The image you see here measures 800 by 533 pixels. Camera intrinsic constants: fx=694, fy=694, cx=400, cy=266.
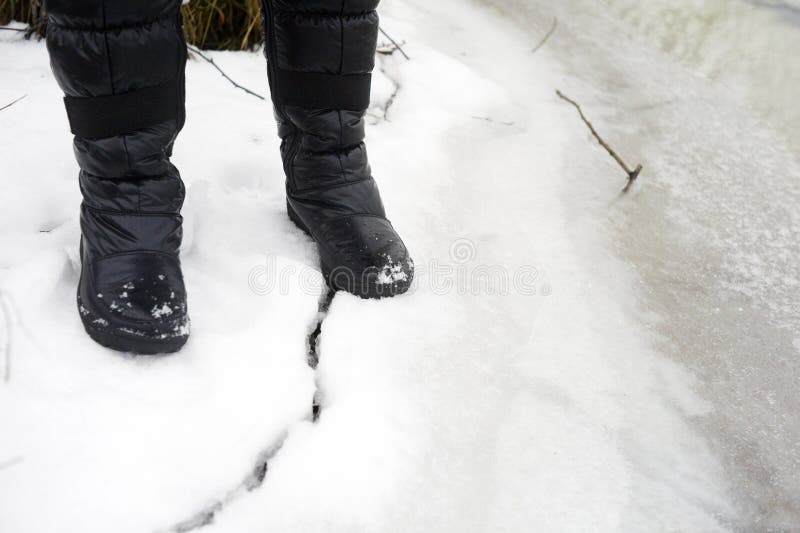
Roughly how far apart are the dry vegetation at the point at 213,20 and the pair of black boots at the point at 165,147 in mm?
749

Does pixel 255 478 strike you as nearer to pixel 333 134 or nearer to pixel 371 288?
pixel 371 288

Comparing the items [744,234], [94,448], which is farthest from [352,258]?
[744,234]

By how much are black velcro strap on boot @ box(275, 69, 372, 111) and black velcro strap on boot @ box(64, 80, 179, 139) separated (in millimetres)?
238

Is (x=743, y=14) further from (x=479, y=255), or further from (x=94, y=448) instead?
(x=94, y=448)

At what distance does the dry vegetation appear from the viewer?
1804 mm

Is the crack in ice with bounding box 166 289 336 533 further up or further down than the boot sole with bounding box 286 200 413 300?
further down

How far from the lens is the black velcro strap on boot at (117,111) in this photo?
1.02 metres

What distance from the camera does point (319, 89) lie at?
1.24 m

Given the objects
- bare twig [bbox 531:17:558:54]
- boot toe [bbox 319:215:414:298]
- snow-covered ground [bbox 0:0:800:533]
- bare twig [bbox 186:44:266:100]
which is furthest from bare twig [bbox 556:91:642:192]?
bare twig [bbox 186:44:266:100]

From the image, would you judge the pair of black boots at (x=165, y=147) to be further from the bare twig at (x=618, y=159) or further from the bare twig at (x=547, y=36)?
the bare twig at (x=547, y=36)

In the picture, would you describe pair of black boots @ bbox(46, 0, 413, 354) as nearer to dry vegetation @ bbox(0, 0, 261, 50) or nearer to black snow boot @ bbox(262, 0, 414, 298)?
black snow boot @ bbox(262, 0, 414, 298)

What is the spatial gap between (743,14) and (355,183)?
215 centimetres

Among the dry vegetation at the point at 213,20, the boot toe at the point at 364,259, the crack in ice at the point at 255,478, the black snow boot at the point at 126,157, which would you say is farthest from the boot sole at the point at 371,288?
the dry vegetation at the point at 213,20

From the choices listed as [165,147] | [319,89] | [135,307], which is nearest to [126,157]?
[165,147]
